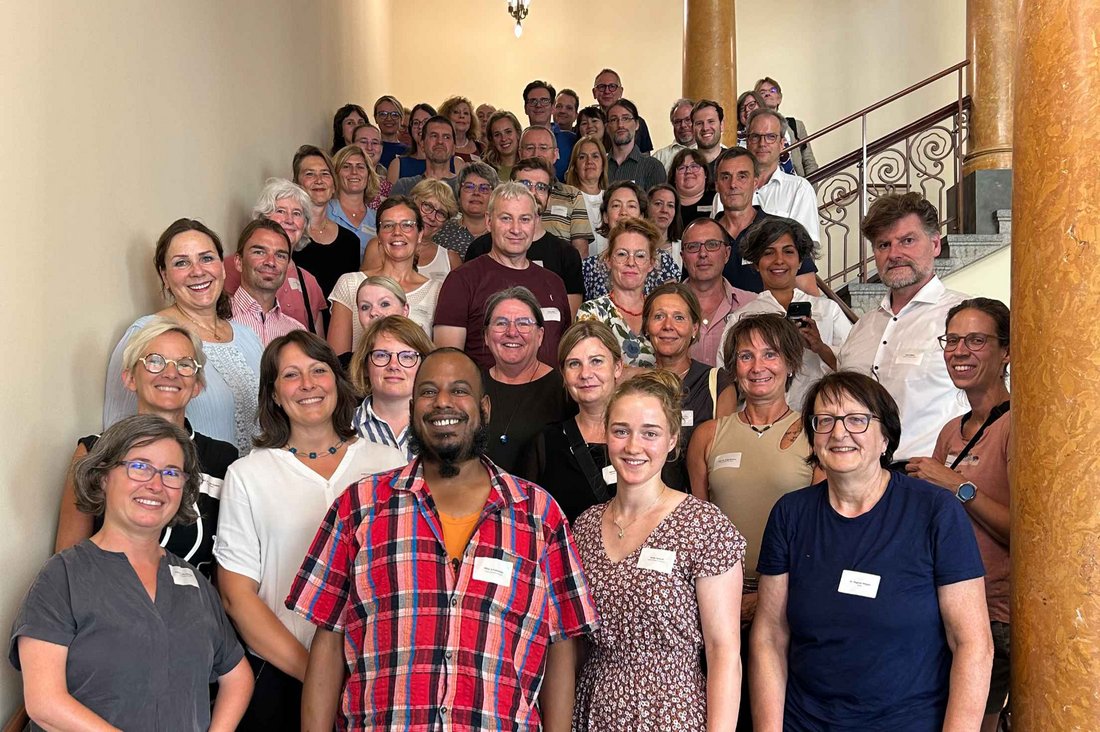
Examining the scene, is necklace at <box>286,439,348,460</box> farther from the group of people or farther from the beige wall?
the beige wall

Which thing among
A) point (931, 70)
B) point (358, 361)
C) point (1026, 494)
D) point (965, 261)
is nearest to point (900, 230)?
point (1026, 494)

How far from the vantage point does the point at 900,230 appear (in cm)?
413

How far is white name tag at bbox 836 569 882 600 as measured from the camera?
2656mm

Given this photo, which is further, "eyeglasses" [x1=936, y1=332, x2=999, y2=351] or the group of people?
"eyeglasses" [x1=936, y1=332, x2=999, y2=351]

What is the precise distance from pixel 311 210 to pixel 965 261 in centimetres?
503

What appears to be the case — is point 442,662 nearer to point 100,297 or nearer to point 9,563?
point 9,563

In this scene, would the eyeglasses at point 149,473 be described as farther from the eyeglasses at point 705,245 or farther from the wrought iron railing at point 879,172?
the wrought iron railing at point 879,172

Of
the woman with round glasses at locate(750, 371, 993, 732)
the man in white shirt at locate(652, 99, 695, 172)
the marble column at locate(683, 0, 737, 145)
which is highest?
the marble column at locate(683, 0, 737, 145)

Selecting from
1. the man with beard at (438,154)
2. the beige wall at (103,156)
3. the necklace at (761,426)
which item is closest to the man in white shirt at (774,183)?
the man with beard at (438,154)

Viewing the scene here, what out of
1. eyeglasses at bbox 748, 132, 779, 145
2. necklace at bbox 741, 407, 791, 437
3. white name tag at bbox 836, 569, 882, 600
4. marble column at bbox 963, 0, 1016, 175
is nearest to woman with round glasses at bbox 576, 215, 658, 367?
necklace at bbox 741, 407, 791, 437

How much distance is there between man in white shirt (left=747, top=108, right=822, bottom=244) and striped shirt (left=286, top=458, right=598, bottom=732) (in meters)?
4.32

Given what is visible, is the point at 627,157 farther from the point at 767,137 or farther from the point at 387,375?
the point at 387,375

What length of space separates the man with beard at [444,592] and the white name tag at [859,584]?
0.62m

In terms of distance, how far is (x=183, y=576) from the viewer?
8.93ft
